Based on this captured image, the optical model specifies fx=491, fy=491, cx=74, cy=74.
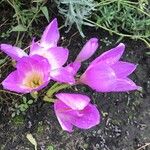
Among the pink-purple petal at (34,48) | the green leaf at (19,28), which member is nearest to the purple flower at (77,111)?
the pink-purple petal at (34,48)

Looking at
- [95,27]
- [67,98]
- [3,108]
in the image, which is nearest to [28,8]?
[95,27]

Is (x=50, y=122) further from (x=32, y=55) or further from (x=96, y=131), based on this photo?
(x=32, y=55)

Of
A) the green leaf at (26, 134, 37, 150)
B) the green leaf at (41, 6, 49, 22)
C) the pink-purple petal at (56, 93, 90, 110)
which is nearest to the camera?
the pink-purple petal at (56, 93, 90, 110)

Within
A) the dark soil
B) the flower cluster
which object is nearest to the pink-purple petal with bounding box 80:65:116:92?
the flower cluster

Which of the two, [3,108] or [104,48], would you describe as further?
[104,48]

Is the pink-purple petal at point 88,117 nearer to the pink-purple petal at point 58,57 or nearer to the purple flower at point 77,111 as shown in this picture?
the purple flower at point 77,111

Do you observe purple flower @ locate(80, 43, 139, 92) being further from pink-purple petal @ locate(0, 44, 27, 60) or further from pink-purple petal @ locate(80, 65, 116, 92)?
pink-purple petal @ locate(0, 44, 27, 60)

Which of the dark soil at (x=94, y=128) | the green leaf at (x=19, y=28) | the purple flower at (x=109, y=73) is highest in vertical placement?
the purple flower at (x=109, y=73)
